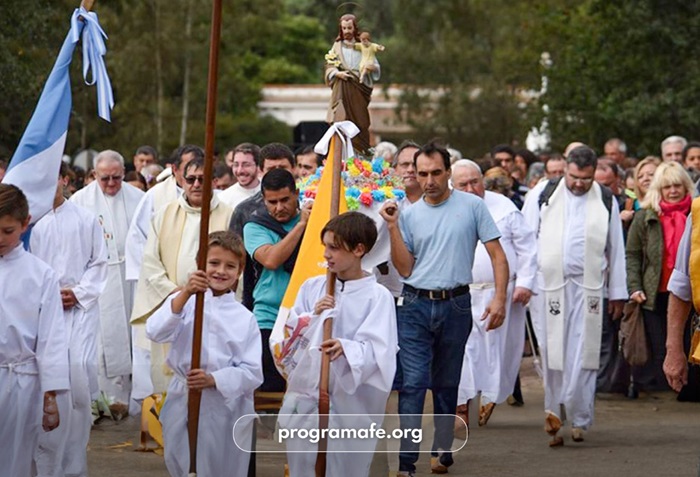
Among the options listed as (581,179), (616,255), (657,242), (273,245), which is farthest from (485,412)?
(273,245)

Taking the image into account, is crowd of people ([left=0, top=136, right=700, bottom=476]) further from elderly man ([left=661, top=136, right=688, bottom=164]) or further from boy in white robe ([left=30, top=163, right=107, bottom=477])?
elderly man ([left=661, top=136, right=688, bottom=164])

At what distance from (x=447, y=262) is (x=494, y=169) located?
6.09 metres

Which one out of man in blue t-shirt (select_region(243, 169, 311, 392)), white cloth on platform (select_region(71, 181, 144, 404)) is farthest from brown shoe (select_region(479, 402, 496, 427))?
man in blue t-shirt (select_region(243, 169, 311, 392))

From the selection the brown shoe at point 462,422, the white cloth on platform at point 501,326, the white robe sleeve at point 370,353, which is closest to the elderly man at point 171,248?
the brown shoe at point 462,422

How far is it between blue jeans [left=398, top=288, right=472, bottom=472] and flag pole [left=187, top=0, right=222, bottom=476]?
84.4 inches

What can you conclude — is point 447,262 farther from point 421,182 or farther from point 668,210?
point 668,210

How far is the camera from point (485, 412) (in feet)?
46.6

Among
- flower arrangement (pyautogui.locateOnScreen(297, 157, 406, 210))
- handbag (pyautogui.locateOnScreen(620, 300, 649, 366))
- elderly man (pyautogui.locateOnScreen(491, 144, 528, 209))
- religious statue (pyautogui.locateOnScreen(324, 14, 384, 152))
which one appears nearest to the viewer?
religious statue (pyautogui.locateOnScreen(324, 14, 384, 152))

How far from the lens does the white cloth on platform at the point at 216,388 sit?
9.23 meters

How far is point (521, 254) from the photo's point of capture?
44.9ft

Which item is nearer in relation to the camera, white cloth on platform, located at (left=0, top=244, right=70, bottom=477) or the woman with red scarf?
white cloth on platform, located at (left=0, top=244, right=70, bottom=477)

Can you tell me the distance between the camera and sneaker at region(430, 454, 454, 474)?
11.6 metres

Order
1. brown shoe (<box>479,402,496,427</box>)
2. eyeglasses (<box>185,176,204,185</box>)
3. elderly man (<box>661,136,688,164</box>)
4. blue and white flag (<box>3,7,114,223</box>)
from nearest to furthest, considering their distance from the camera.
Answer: blue and white flag (<box>3,7,114,223</box>) → eyeglasses (<box>185,176,204,185</box>) → brown shoe (<box>479,402,496,427</box>) → elderly man (<box>661,136,688,164</box>)

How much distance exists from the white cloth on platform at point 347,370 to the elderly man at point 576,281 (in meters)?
4.14
